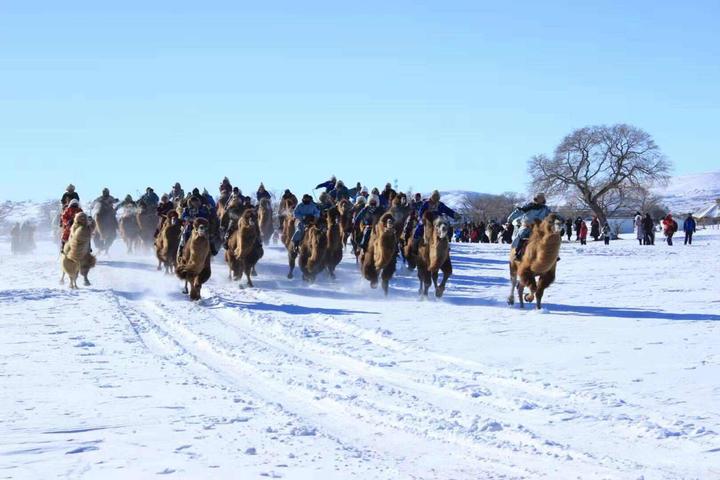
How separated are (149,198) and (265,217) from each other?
4.04 meters

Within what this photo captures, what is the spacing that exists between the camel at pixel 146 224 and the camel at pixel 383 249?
1352 centimetres

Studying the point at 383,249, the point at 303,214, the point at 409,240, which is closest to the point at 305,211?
the point at 303,214

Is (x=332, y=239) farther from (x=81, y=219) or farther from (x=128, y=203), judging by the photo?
(x=128, y=203)

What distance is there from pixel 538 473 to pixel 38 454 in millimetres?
3529

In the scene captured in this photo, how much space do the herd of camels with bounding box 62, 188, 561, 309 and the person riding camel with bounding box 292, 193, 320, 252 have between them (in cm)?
23

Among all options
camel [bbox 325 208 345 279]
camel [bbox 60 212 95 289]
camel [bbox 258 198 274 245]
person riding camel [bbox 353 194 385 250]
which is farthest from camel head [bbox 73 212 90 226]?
camel [bbox 258 198 274 245]

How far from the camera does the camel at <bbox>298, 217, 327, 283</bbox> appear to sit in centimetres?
2300

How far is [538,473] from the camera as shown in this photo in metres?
6.55

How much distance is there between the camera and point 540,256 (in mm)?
16328

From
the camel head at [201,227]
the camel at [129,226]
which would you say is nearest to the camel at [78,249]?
the camel head at [201,227]

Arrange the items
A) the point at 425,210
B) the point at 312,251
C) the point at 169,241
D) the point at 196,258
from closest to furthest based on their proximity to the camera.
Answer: the point at 196,258, the point at 425,210, the point at 312,251, the point at 169,241

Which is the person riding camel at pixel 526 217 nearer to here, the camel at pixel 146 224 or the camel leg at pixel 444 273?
the camel leg at pixel 444 273

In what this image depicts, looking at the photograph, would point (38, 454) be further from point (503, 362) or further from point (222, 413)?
point (503, 362)

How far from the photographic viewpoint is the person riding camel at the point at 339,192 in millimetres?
30156
